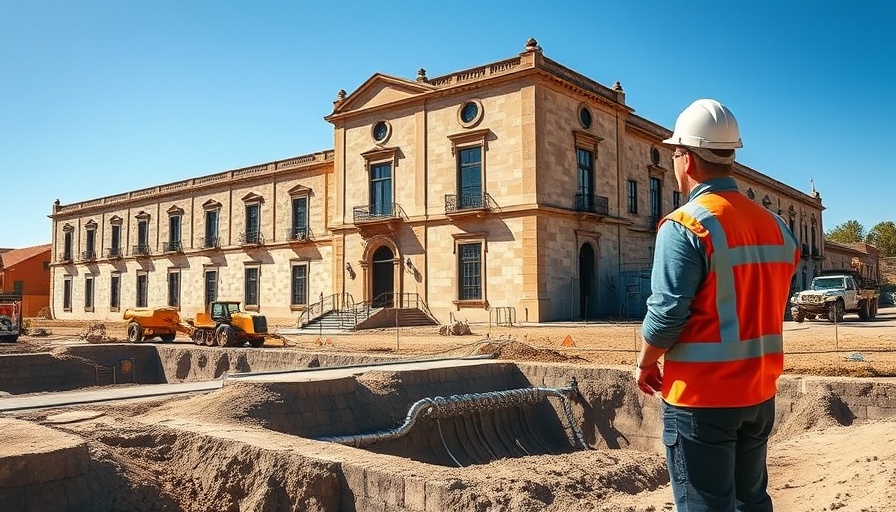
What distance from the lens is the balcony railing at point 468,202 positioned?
90.9 feet

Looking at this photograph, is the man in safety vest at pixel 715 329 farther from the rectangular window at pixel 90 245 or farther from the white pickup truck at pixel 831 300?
the rectangular window at pixel 90 245

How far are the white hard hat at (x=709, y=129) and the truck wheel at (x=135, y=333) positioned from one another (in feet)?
84.4

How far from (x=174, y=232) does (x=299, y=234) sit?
1290cm

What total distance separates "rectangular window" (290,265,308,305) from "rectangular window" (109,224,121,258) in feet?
61.1

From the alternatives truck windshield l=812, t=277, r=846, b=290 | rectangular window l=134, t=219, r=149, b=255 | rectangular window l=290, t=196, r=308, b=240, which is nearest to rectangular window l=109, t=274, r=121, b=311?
rectangular window l=134, t=219, r=149, b=255

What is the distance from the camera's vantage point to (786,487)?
25.1ft

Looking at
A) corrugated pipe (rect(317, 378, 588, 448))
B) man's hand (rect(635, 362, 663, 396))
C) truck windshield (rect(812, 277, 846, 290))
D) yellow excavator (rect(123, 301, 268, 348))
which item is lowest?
corrugated pipe (rect(317, 378, 588, 448))

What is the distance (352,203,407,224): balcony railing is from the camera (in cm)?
3062

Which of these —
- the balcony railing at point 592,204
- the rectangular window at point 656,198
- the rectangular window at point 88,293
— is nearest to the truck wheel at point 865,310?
the balcony railing at point 592,204

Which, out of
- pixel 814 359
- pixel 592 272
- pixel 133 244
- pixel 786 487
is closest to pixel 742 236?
pixel 786 487

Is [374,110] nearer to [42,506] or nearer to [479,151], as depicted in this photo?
[479,151]

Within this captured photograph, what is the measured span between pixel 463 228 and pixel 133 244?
95.5 feet

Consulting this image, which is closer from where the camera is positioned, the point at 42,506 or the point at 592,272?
the point at 42,506

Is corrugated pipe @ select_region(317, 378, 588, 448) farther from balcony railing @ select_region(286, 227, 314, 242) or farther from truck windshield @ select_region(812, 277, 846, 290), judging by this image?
balcony railing @ select_region(286, 227, 314, 242)
